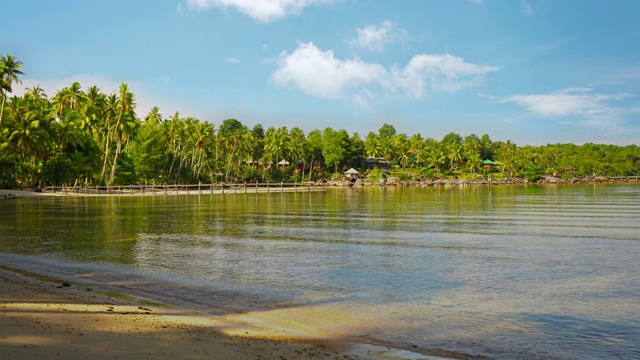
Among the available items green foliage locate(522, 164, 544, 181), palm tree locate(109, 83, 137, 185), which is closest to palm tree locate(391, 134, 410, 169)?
green foliage locate(522, 164, 544, 181)

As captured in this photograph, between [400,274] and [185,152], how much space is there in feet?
314

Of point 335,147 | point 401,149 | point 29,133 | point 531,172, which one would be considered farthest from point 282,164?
point 531,172

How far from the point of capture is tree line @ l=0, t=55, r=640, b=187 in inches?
2783

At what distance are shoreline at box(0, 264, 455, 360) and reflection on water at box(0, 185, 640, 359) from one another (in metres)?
0.88

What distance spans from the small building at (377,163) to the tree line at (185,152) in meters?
1.58

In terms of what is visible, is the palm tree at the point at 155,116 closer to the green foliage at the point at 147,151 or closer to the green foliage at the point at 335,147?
the green foliage at the point at 147,151

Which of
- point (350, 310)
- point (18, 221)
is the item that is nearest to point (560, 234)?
point (350, 310)

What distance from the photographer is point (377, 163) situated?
483ft

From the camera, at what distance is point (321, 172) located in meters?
145

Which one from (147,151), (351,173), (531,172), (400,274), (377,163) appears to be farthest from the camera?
(531,172)

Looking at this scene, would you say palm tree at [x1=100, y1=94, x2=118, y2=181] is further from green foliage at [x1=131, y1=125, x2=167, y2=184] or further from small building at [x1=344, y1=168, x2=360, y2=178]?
small building at [x1=344, y1=168, x2=360, y2=178]

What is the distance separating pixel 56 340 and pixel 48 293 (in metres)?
4.40

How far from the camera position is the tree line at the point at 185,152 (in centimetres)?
7069

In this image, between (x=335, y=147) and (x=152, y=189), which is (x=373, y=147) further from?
(x=152, y=189)
